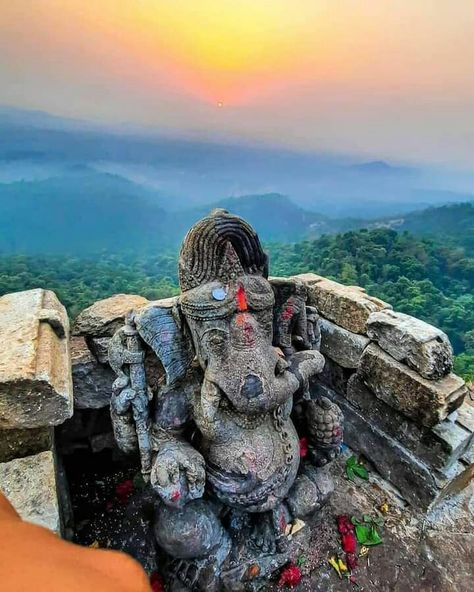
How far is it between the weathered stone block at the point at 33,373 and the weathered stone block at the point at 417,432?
5.83ft

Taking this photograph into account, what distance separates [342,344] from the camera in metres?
2.59

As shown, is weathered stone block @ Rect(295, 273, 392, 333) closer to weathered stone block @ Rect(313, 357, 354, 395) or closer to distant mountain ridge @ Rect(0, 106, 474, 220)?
weathered stone block @ Rect(313, 357, 354, 395)

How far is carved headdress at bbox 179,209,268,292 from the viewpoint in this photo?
59.9 inches

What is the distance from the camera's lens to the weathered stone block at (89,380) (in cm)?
222

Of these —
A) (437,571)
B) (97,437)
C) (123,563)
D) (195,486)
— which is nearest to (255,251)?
(195,486)

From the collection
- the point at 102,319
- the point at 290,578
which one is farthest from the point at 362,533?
the point at 102,319

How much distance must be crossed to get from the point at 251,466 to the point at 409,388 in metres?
1.05

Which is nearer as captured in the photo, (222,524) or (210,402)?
(210,402)

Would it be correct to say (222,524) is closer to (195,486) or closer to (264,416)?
(195,486)

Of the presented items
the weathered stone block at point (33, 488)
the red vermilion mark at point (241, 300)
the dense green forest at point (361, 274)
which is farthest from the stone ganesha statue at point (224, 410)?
the dense green forest at point (361, 274)

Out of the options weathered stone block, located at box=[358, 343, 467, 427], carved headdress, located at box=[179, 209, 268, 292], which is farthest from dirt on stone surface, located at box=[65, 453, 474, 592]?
carved headdress, located at box=[179, 209, 268, 292]

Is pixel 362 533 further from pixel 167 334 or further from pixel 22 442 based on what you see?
pixel 22 442

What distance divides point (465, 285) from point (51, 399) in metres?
6.22

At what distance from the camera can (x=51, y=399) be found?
5.01ft
